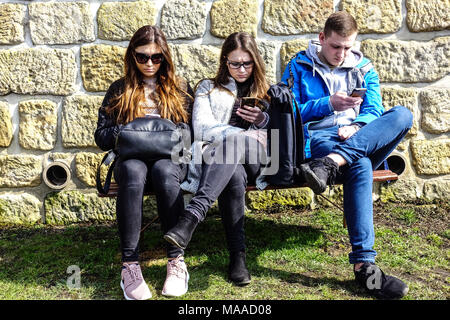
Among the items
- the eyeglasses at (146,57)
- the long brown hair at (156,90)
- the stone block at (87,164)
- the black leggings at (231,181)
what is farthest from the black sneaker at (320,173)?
the stone block at (87,164)

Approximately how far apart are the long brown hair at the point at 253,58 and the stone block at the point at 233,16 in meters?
0.63

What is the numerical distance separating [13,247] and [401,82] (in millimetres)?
3085

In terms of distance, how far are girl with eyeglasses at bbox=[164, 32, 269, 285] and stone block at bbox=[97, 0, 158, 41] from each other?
0.88 meters

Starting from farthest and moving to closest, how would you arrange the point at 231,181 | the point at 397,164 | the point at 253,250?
the point at 397,164 → the point at 253,250 → the point at 231,181

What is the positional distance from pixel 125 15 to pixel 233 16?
813mm

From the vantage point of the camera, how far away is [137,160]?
265 cm

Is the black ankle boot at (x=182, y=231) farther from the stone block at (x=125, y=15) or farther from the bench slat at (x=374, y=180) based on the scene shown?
the stone block at (x=125, y=15)

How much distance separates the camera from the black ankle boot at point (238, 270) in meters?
2.56

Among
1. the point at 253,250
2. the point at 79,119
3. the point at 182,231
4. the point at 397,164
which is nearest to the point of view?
the point at 182,231

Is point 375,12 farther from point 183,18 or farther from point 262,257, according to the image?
point 262,257

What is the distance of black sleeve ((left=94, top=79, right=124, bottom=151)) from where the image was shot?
Answer: 2.87 metres

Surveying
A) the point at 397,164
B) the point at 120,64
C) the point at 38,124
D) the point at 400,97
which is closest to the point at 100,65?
the point at 120,64

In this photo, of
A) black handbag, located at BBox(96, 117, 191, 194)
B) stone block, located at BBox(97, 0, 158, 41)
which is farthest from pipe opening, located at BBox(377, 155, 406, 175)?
stone block, located at BBox(97, 0, 158, 41)
